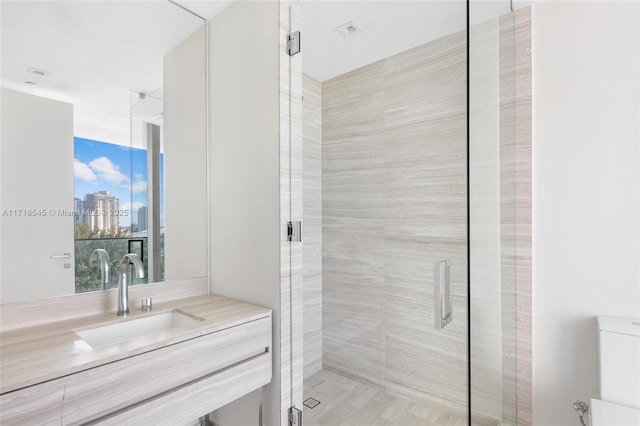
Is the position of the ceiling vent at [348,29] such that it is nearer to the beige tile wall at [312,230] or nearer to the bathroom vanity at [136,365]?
the beige tile wall at [312,230]

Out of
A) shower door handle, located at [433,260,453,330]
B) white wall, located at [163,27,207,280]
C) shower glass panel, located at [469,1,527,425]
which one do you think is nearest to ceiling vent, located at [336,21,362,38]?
shower glass panel, located at [469,1,527,425]

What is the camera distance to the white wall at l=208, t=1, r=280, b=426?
143 centimetres

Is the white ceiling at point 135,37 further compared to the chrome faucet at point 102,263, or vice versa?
the chrome faucet at point 102,263

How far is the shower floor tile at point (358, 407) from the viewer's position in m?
1.50

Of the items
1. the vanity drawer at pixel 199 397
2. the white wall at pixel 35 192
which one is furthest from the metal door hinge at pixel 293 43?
the vanity drawer at pixel 199 397

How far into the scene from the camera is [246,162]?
157cm

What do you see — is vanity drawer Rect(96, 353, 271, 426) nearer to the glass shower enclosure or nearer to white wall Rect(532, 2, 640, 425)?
the glass shower enclosure

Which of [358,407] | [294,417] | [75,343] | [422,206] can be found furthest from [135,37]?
[358,407]

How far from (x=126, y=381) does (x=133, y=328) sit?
0.40m

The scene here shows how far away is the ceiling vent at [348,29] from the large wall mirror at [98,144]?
778 mm

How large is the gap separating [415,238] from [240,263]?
865 mm

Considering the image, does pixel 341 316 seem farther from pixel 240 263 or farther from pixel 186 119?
pixel 186 119

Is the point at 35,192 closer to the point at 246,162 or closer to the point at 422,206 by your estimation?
the point at 246,162

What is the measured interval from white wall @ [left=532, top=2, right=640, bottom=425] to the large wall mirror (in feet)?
6.14
